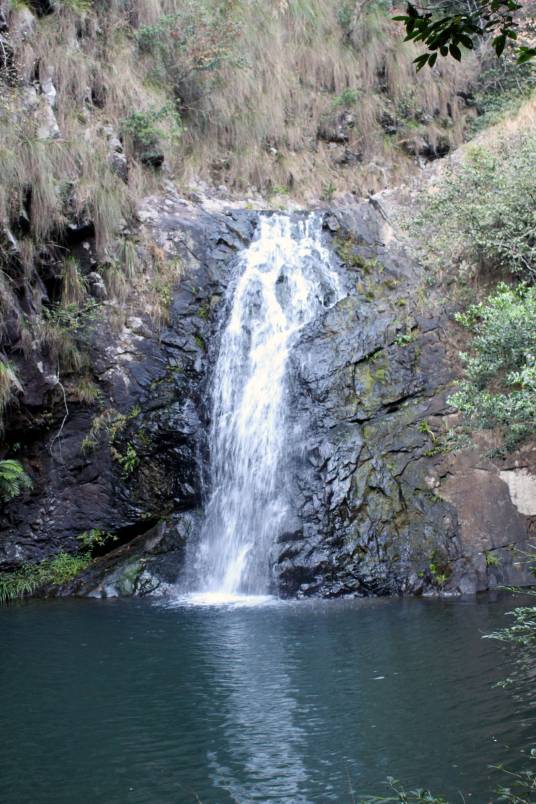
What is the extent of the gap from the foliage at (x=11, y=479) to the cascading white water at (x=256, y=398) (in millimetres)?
3175

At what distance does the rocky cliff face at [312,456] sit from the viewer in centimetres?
1019

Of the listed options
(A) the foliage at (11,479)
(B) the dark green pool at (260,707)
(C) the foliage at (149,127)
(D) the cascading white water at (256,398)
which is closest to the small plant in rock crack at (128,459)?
(D) the cascading white water at (256,398)

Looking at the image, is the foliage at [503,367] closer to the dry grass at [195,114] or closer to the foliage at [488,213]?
the foliage at [488,213]

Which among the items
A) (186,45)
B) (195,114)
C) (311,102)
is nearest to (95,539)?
(195,114)

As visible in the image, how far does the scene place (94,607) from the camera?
1041 cm

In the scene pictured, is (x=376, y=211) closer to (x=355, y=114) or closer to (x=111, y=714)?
(x=355, y=114)

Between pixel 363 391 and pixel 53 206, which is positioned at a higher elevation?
pixel 53 206

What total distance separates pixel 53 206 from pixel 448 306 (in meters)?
7.44

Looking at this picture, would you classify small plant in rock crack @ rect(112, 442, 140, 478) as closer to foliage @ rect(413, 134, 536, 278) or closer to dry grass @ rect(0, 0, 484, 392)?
dry grass @ rect(0, 0, 484, 392)

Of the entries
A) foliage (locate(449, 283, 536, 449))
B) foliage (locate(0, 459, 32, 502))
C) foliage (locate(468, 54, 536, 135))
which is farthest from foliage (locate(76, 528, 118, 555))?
foliage (locate(468, 54, 536, 135))

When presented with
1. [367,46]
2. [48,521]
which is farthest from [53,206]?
[367,46]

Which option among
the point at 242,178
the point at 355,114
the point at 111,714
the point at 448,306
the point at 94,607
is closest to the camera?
the point at 111,714

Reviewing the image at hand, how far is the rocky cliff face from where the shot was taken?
33.4 ft

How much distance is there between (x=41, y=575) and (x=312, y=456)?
507 cm
